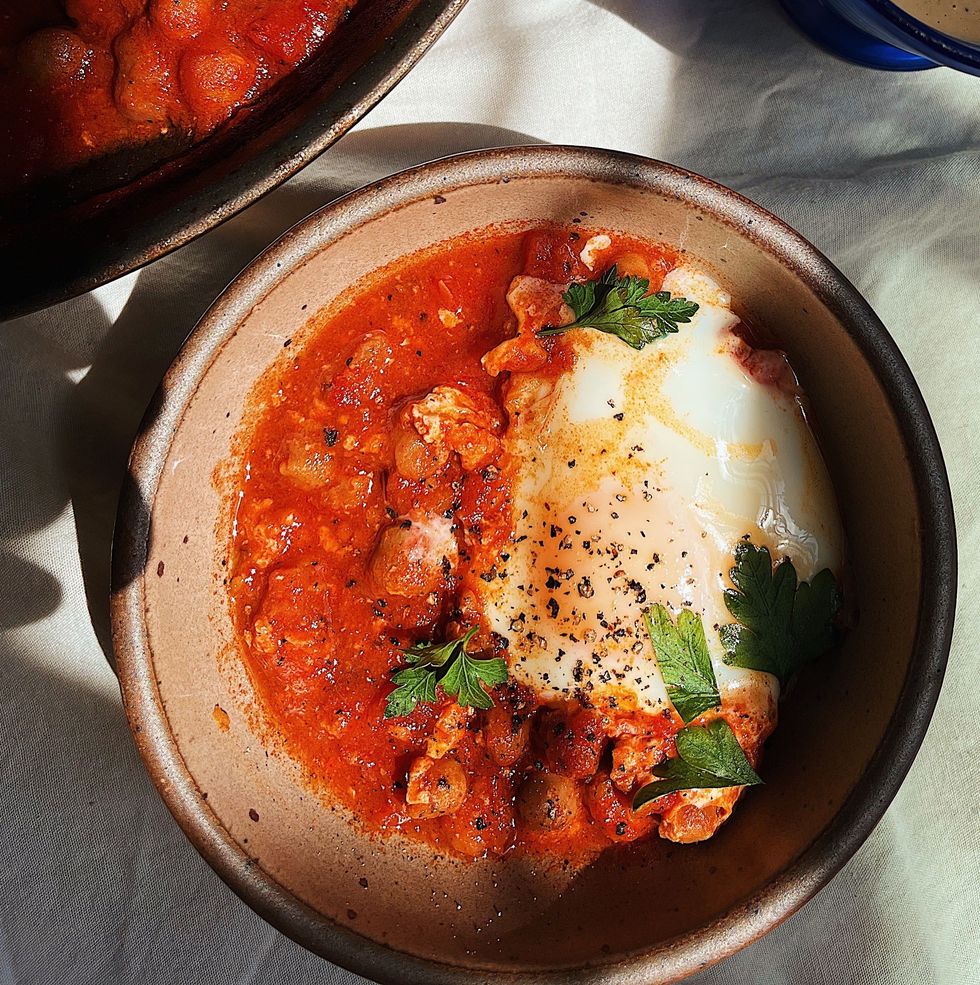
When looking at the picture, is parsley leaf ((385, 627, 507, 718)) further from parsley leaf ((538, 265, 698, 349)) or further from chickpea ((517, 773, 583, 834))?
parsley leaf ((538, 265, 698, 349))

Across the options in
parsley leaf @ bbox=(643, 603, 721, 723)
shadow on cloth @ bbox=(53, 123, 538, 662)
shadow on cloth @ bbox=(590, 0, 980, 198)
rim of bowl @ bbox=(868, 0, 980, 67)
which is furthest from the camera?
shadow on cloth @ bbox=(590, 0, 980, 198)

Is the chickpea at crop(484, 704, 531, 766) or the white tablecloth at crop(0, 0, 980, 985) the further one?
the white tablecloth at crop(0, 0, 980, 985)

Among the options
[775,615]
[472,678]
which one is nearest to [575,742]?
[472,678]

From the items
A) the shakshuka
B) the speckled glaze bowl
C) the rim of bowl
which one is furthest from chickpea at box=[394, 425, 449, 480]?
the rim of bowl

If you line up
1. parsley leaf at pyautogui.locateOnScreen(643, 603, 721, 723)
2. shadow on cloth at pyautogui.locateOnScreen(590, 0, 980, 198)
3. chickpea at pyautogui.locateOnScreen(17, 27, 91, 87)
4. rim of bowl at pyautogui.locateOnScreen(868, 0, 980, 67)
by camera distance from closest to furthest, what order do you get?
chickpea at pyautogui.locateOnScreen(17, 27, 91, 87) → rim of bowl at pyautogui.locateOnScreen(868, 0, 980, 67) → parsley leaf at pyautogui.locateOnScreen(643, 603, 721, 723) → shadow on cloth at pyautogui.locateOnScreen(590, 0, 980, 198)

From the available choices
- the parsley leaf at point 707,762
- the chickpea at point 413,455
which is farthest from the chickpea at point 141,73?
the parsley leaf at point 707,762

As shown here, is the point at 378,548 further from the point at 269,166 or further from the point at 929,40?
the point at 929,40

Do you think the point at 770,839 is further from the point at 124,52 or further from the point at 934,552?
the point at 124,52

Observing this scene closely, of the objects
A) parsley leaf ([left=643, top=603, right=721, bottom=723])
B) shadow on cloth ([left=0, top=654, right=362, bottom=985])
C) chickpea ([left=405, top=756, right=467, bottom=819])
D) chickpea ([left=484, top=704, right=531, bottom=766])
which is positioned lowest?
shadow on cloth ([left=0, top=654, right=362, bottom=985])
